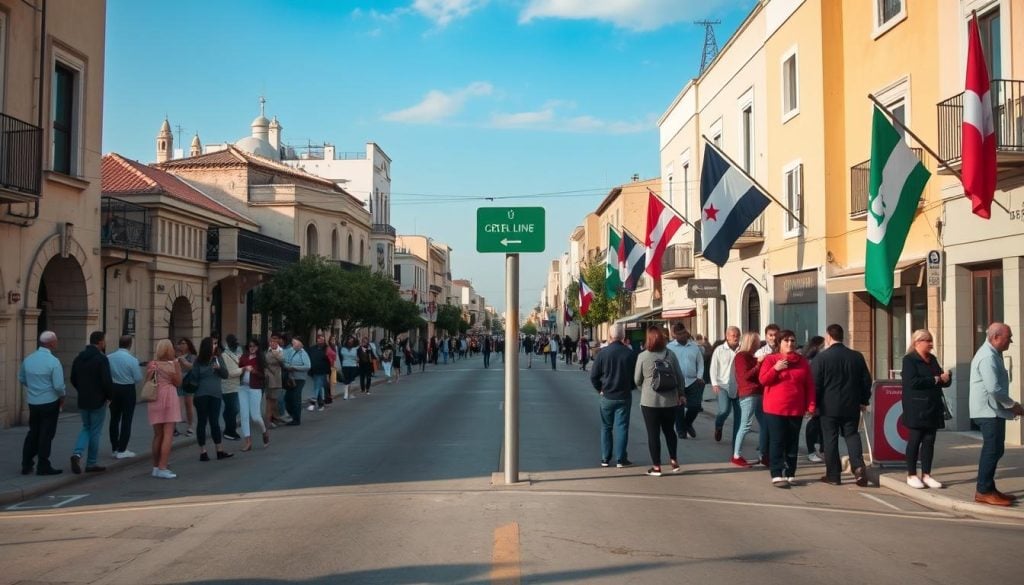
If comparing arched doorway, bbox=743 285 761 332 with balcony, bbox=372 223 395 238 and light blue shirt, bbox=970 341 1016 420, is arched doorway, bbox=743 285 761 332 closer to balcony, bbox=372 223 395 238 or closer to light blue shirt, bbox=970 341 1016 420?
light blue shirt, bbox=970 341 1016 420

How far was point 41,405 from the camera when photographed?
39.0 feet

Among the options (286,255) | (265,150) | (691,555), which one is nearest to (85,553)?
(691,555)

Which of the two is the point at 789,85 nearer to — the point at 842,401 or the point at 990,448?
the point at 842,401

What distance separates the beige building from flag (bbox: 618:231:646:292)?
19096mm

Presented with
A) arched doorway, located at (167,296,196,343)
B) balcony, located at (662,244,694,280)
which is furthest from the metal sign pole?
balcony, located at (662,244,694,280)

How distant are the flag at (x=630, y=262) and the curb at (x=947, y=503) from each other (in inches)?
910

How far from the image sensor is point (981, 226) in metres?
15.6

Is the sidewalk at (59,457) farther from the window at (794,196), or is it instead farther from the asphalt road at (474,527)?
the window at (794,196)

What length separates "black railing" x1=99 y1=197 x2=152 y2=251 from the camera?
80.8ft

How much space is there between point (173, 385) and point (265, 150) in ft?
178

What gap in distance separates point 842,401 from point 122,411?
375 inches

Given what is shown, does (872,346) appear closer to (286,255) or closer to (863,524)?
(863,524)

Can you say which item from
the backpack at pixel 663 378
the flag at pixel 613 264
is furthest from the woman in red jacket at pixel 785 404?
the flag at pixel 613 264

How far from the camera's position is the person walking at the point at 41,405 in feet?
38.8
